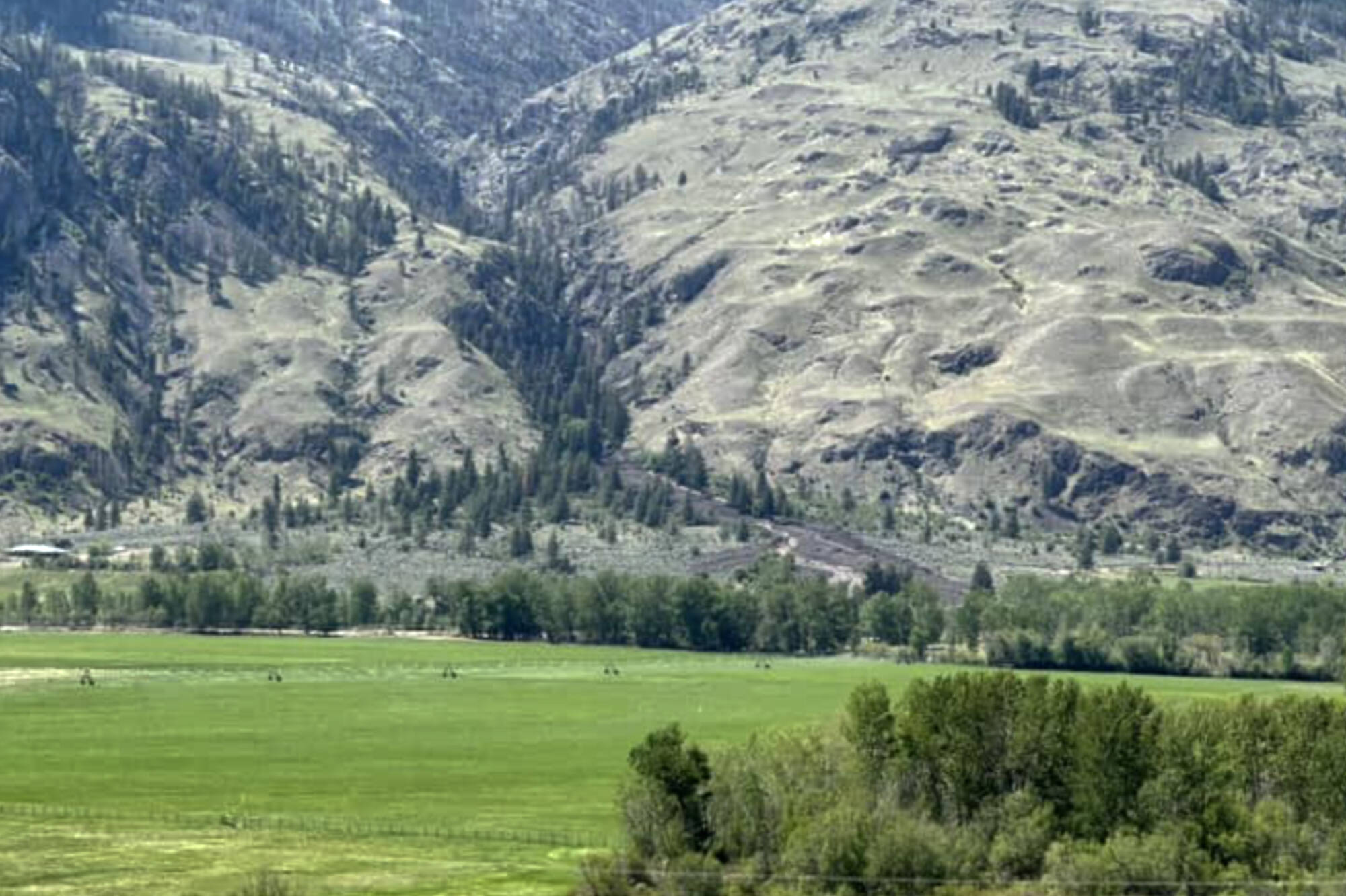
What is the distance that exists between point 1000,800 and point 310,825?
140ft

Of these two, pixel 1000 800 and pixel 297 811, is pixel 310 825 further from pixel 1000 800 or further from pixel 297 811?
pixel 1000 800

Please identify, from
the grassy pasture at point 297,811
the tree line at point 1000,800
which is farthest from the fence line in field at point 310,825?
the tree line at point 1000,800

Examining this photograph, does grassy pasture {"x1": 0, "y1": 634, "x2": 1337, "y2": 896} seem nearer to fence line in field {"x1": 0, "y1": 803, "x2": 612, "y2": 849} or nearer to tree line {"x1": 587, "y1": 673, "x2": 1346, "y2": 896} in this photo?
fence line in field {"x1": 0, "y1": 803, "x2": 612, "y2": 849}

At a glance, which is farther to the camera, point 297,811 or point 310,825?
point 297,811

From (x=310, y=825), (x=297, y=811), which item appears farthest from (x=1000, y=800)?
(x=297, y=811)

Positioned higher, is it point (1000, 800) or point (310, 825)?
point (1000, 800)

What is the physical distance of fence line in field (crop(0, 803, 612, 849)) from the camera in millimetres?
147750

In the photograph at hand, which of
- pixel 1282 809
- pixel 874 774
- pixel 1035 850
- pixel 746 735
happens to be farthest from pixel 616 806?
pixel 746 735

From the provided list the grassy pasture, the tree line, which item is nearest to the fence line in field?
the grassy pasture

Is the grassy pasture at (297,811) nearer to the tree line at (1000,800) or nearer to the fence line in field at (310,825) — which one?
the fence line in field at (310,825)

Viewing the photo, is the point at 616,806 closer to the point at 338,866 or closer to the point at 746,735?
the point at 338,866

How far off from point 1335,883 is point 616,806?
39809 mm

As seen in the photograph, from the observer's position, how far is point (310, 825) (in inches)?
5945

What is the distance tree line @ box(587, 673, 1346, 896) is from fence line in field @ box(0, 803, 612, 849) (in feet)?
45.3
